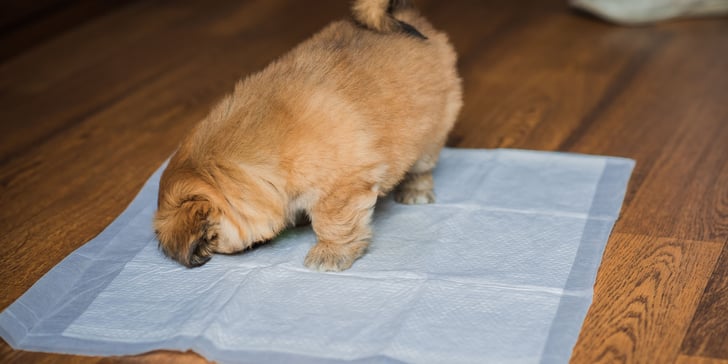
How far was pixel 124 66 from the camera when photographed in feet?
11.2

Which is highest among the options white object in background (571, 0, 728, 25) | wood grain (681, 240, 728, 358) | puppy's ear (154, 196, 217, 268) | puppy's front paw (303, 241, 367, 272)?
puppy's ear (154, 196, 217, 268)

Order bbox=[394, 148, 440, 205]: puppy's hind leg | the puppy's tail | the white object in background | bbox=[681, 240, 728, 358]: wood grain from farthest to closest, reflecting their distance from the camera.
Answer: the white object in background
bbox=[394, 148, 440, 205]: puppy's hind leg
the puppy's tail
bbox=[681, 240, 728, 358]: wood grain

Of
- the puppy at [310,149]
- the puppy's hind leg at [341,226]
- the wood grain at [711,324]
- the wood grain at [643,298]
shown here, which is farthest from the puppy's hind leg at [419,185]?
the wood grain at [711,324]

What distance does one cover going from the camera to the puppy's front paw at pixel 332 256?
1908 millimetres

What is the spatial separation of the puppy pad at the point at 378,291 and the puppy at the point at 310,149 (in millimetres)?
92

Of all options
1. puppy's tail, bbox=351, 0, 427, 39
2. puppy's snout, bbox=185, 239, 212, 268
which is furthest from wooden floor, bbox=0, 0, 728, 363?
puppy's tail, bbox=351, 0, 427, 39

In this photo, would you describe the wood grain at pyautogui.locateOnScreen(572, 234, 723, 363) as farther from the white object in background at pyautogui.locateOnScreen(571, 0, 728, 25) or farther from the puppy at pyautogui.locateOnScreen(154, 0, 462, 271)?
the white object in background at pyautogui.locateOnScreen(571, 0, 728, 25)

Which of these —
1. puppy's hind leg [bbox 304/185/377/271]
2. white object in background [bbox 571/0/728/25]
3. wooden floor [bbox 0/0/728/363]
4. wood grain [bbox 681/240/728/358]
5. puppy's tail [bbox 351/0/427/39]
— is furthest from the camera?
white object in background [bbox 571/0/728/25]

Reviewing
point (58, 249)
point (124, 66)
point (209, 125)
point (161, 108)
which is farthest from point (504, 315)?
point (124, 66)

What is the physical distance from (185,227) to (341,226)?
346mm

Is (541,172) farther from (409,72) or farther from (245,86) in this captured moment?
(245,86)

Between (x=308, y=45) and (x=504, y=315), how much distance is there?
2.69 feet

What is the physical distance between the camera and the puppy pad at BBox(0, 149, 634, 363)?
1.65 meters

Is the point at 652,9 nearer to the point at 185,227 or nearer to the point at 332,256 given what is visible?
the point at 332,256
